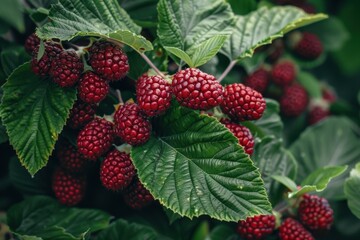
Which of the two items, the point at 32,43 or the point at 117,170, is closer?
the point at 117,170

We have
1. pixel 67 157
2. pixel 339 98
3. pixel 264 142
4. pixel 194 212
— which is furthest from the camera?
pixel 339 98

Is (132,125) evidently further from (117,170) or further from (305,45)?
(305,45)

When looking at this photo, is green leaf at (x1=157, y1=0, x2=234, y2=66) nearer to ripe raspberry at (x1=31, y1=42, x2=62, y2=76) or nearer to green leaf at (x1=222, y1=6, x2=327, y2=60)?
green leaf at (x1=222, y1=6, x2=327, y2=60)

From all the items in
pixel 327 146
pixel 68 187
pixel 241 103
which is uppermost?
pixel 241 103

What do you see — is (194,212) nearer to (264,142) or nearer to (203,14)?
(264,142)

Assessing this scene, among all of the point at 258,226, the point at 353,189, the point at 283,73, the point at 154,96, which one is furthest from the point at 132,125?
the point at 283,73

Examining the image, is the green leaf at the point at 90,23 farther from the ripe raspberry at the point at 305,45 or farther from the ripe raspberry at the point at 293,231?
the ripe raspberry at the point at 305,45

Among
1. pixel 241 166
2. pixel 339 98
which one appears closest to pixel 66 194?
pixel 241 166

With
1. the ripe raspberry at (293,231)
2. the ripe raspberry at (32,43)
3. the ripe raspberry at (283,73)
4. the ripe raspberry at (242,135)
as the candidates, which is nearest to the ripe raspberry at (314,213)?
the ripe raspberry at (293,231)
